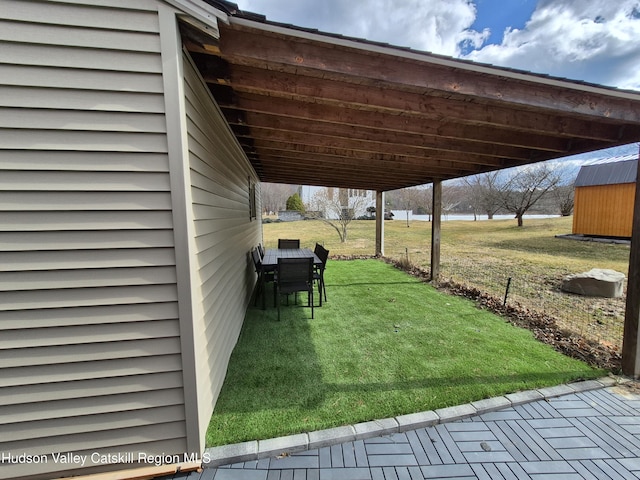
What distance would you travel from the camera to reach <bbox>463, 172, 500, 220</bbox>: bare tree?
72.1 feet

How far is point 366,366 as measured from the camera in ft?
9.12

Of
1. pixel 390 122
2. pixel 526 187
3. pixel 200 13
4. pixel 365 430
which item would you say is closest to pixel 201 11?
pixel 200 13

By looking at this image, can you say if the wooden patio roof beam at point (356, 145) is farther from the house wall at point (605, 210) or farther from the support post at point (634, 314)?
the house wall at point (605, 210)

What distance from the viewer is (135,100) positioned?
153 cm

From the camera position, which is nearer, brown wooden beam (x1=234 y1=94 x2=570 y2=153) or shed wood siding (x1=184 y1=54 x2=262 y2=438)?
shed wood siding (x1=184 y1=54 x2=262 y2=438)

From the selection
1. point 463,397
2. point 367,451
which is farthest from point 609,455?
point 367,451

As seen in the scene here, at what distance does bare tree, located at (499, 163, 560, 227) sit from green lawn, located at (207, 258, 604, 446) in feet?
62.7

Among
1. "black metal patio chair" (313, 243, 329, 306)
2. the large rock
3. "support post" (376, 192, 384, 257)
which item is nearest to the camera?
"black metal patio chair" (313, 243, 329, 306)

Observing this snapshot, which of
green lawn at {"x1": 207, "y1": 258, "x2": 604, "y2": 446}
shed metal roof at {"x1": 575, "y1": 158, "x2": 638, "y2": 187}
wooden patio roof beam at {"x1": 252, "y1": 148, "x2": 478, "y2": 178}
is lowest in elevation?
green lawn at {"x1": 207, "y1": 258, "x2": 604, "y2": 446}

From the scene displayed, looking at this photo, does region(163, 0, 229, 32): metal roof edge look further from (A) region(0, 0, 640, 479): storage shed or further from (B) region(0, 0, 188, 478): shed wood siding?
(B) region(0, 0, 188, 478): shed wood siding

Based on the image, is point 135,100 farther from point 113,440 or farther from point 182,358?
point 113,440

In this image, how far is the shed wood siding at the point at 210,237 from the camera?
183 cm

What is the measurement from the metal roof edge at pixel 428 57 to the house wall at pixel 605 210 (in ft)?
43.2

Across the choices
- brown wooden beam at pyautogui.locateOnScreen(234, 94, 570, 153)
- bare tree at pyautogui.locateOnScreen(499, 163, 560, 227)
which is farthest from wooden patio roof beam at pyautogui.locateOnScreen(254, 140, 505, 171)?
bare tree at pyautogui.locateOnScreen(499, 163, 560, 227)
